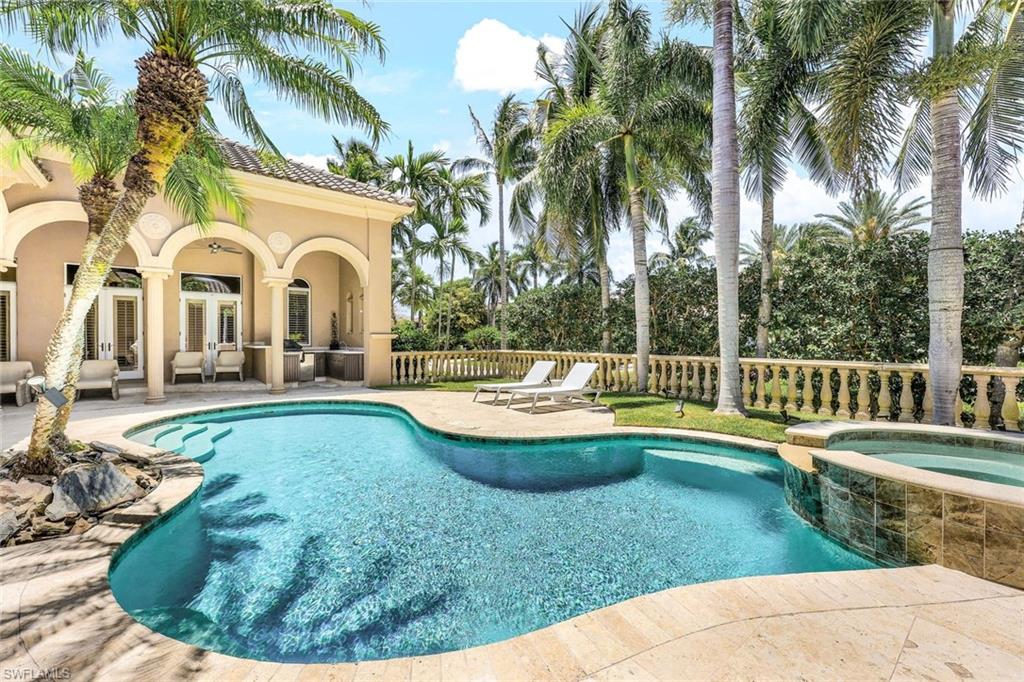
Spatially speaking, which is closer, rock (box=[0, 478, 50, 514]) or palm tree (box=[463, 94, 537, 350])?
rock (box=[0, 478, 50, 514])

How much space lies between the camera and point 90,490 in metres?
4.73

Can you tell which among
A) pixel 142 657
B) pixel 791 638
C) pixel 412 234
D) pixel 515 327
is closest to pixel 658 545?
pixel 791 638

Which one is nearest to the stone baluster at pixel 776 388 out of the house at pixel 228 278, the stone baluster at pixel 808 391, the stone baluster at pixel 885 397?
the stone baluster at pixel 808 391

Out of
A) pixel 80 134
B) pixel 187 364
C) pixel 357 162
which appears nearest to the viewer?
pixel 80 134

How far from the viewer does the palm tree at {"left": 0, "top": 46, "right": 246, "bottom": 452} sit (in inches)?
216

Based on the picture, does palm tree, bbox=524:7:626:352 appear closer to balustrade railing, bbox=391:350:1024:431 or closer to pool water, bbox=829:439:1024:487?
balustrade railing, bbox=391:350:1024:431

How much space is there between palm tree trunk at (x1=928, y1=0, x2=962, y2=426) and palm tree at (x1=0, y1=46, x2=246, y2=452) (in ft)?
39.3

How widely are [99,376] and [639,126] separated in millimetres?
15824

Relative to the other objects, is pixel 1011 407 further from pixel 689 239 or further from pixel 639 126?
pixel 689 239

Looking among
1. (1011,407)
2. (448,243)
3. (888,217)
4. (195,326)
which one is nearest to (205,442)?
(195,326)

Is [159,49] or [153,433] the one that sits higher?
[159,49]

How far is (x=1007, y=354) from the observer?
8.30 metres

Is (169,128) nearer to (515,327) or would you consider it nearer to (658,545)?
(658,545)

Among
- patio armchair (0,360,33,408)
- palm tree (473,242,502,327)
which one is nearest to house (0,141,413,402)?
patio armchair (0,360,33,408)
